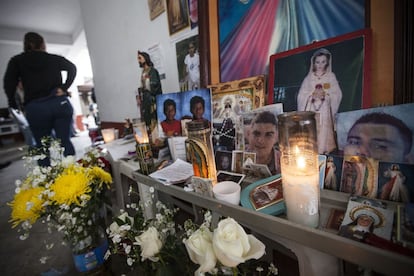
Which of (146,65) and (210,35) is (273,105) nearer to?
(210,35)

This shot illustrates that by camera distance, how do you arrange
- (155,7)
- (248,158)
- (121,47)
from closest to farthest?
(248,158), (155,7), (121,47)

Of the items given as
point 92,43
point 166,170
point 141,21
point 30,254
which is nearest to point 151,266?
point 166,170

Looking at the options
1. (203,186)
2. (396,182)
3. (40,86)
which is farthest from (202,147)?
(40,86)

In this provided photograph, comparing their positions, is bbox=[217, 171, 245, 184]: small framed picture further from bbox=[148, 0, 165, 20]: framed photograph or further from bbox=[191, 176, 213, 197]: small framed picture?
bbox=[148, 0, 165, 20]: framed photograph

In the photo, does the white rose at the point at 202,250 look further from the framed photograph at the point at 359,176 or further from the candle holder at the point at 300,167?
the framed photograph at the point at 359,176

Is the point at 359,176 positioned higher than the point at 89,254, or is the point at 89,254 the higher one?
the point at 359,176

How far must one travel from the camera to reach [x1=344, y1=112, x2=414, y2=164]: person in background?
0.50 metres

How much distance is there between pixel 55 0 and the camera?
3275mm

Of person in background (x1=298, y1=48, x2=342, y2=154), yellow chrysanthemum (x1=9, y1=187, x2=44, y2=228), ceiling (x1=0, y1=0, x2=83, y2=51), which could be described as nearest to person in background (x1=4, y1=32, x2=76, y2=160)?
yellow chrysanthemum (x1=9, y1=187, x2=44, y2=228)

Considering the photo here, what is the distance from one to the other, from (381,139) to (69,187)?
1016 millimetres

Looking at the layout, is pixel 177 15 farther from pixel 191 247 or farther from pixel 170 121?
pixel 191 247

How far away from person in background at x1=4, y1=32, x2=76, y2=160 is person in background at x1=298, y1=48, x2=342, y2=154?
1.90m

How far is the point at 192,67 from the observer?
3.97 ft

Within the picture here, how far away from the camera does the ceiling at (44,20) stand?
3438mm
